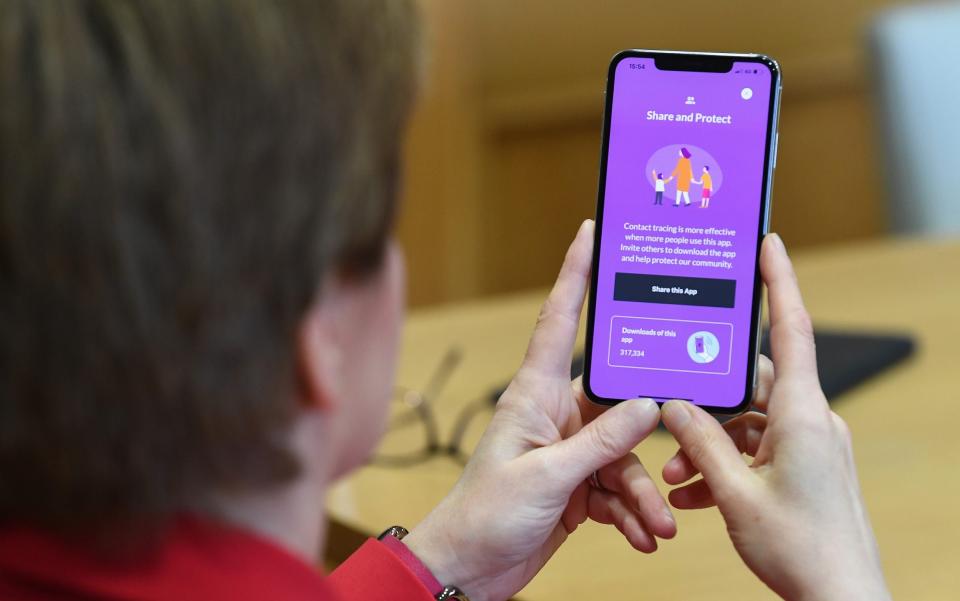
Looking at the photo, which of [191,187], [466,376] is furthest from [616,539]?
[191,187]

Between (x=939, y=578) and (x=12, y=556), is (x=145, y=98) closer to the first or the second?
(x=12, y=556)

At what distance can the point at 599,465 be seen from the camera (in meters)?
0.77

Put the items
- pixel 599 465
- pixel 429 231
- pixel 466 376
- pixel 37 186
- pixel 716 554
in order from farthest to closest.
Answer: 1. pixel 429 231
2. pixel 466 376
3. pixel 716 554
4. pixel 599 465
5. pixel 37 186

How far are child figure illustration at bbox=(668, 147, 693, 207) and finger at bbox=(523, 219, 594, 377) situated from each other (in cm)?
7

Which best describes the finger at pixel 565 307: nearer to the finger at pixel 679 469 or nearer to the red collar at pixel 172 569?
the finger at pixel 679 469

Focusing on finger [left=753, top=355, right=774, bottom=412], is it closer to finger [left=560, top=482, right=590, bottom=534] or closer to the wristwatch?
finger [left=560, top=482, right=590, bottom=534]

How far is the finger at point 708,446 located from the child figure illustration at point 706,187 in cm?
14

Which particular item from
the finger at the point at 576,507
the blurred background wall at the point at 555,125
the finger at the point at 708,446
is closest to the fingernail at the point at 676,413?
the finger at the point at 708,446

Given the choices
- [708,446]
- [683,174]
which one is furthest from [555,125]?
[708,446]

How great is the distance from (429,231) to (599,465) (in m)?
2.51

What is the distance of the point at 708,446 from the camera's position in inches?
28.9

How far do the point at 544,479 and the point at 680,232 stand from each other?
0.63 feet

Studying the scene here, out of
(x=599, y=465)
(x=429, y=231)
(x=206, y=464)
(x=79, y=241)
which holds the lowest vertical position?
(x=429, y=231)

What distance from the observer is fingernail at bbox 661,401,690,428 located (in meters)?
0.76
